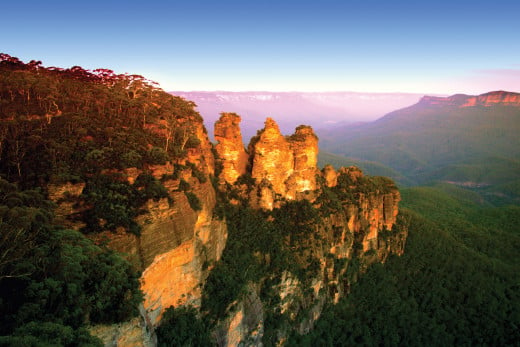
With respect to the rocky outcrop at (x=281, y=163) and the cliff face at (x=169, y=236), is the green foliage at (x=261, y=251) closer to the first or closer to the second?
the cliff face at (x=169, y=236)

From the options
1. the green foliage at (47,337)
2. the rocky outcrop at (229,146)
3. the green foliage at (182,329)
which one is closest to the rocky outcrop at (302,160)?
the rocky outcrop at (229,146)

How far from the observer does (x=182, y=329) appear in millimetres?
19250

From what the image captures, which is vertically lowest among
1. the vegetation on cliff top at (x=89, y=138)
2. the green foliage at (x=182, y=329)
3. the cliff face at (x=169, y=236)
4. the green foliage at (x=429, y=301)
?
the green foliage at (x=429, y=301)

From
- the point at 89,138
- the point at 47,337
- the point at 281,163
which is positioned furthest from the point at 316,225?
the point at 47,337

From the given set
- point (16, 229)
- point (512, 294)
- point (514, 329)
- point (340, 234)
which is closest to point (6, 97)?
point (16, 229)

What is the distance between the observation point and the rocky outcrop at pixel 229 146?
3148cm

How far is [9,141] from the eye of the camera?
60.7 feet

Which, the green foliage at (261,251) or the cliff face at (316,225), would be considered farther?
the cliff face at (316,225)

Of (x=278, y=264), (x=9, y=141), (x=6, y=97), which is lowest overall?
(x=278, y=264)

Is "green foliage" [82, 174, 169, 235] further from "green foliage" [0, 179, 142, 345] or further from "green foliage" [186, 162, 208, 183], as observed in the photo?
"green foliage" [186, 162, 208, 183]

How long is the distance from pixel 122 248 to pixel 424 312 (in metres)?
40.4

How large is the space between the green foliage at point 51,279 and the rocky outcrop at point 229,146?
748 inches

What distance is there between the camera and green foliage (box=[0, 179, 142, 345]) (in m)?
9.87

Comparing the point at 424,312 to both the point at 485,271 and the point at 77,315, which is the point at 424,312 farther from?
the point at 77,315
